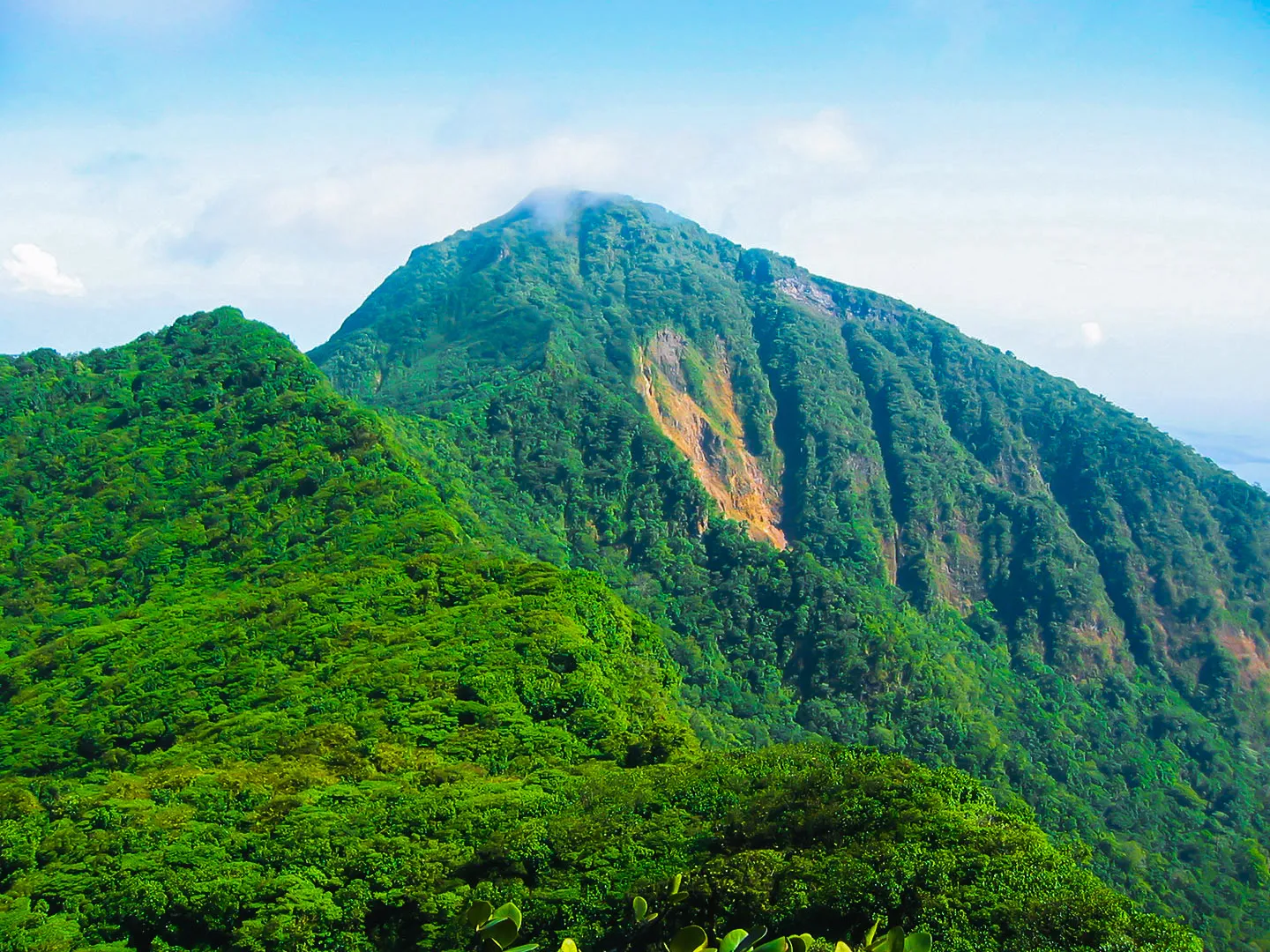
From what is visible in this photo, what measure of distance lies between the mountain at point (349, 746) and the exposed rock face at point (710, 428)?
4740cm

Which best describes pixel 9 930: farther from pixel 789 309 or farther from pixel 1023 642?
pixel 789 309

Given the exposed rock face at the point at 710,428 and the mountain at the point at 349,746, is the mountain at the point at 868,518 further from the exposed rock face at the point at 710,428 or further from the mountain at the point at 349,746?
the mountain at the point at 349,746

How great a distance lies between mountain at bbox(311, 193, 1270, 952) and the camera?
98.2 metres

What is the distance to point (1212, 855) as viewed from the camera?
95062 mm

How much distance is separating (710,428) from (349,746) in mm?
99375

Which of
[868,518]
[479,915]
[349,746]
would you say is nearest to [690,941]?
[479,915]

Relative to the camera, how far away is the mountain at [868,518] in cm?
9819

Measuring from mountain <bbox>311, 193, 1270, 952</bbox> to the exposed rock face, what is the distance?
0.49 meters

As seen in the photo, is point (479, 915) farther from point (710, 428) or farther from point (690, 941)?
point (710, 428)

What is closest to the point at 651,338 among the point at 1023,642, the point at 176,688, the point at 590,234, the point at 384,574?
the point at 590,234

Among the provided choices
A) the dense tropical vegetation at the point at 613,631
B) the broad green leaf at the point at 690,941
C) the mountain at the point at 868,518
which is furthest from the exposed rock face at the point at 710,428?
the broad green leaf at the point at 690,941

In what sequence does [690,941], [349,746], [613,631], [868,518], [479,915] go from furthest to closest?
[868,518]
[613,631]
[349,746]
[479,915]
[690,941]

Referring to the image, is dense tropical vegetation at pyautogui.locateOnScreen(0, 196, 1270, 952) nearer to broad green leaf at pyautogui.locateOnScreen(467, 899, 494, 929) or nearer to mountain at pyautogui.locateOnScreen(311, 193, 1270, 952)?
broad green leaf at pyautogui.locateOnScreen(467, 899, 494, 929)

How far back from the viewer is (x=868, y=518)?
137250mm
